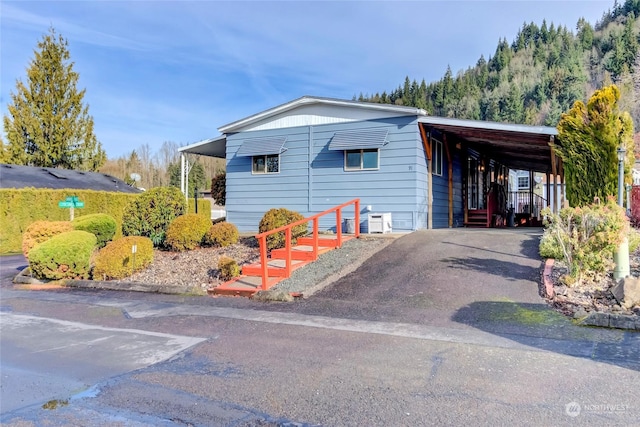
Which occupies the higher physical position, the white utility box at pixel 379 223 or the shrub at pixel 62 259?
the white utility box at pixel 379 223

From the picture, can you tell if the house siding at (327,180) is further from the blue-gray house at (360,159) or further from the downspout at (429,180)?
the downspout at (429,180)

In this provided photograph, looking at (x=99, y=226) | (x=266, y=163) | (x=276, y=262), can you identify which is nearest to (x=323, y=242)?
(x=276, y=262)

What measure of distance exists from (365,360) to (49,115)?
2899cm

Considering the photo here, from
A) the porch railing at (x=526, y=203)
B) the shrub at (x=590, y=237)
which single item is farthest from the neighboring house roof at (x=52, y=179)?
the porch railing at (x=526, y=203)

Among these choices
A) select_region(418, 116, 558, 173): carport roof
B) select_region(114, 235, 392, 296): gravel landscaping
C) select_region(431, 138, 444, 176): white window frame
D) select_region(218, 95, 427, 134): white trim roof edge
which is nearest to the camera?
select_region(114, 235, 392, 296): gravel landscaping

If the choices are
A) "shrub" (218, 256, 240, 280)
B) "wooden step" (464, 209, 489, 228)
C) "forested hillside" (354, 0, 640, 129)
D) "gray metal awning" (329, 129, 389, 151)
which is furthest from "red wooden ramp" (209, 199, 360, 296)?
"forested hillside" (354, 0, 640, 129)

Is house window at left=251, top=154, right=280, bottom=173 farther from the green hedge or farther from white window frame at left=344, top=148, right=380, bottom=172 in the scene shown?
the green hedge

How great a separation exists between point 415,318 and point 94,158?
28.6 metres

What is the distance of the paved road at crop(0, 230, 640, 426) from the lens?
3.27m

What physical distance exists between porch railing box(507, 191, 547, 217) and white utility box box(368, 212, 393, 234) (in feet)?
40.3

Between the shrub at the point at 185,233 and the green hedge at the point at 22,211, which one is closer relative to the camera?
the shrub at the point at 185,233

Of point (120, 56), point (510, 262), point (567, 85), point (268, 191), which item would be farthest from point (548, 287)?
point (567, 85)

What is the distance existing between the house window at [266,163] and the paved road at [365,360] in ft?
24.2

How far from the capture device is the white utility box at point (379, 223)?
12.4m
